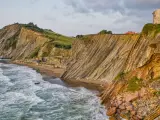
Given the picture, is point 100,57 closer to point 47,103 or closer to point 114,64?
point 114,64

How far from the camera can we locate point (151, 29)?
5966cm

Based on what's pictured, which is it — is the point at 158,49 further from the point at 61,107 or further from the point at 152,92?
the point at 61,107

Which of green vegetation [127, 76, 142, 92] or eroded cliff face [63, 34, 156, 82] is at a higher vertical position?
eroded cliff face [63, 34, 156, 82]

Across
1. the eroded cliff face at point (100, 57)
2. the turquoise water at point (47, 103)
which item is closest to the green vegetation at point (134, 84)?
the turquoise water at point (47, 103)

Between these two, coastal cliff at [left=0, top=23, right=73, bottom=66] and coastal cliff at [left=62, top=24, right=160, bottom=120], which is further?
coastal cliff at [left=0, top=23, right=73, bottom=66]

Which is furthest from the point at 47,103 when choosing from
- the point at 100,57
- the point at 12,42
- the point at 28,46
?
the point at 12,42

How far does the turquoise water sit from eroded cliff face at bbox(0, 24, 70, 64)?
181ft

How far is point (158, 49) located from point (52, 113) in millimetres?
20106

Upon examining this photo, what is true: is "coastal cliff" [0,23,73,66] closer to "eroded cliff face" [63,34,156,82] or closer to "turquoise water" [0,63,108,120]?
"eroded cliff face" [63,34,156,82]

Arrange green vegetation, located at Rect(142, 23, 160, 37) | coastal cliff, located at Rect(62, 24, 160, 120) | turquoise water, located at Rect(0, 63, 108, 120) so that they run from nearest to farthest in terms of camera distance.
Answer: coastal cliff, located at Rect(62, 24, 160, 120) → turquoise water, located at Rect(0, 63, 108, 120) → green vegetation, located at Rect(142, 23, 160, 37)

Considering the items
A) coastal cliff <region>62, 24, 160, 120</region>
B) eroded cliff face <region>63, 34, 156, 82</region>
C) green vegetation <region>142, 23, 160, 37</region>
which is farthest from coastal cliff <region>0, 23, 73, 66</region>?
green vegetation <region>142, 23, 160, 37</region>

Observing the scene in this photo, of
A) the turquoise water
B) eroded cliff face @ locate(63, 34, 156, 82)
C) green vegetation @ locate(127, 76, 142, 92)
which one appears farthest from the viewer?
eroded cliff face @ locate(63, 34, 156, 82)

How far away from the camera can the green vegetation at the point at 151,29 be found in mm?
57372

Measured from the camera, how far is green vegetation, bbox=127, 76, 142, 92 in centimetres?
4581
